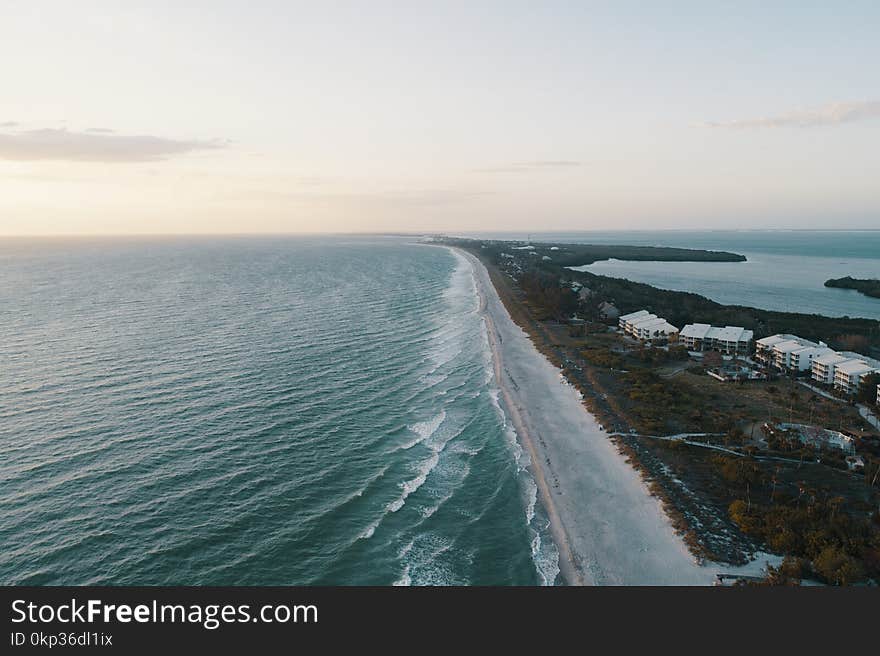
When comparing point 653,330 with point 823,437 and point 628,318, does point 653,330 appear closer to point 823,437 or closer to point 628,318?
point 628,318

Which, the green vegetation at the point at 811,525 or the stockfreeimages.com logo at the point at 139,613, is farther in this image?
the green vegetation at the point at 811,525

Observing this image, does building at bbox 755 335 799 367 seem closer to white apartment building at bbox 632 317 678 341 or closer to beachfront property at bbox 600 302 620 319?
white apartment building at bbox 632 317 678 341

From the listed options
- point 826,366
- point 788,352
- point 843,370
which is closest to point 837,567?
point 843,370

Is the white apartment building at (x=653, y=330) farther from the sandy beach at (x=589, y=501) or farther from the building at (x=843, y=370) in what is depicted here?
the sandy beach at (x=589, y=501)

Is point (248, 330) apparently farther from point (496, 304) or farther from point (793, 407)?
point (793, 407)

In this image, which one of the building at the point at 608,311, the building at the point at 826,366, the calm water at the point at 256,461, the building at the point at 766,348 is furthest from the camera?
the building at the point at 608,311

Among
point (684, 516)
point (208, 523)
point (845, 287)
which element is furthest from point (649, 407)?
point (845, 287)

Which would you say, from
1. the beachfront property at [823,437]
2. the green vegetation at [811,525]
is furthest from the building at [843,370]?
the green vegetation at [811,525]
